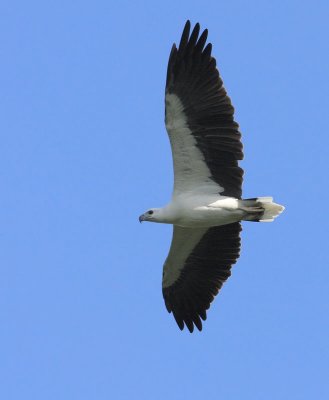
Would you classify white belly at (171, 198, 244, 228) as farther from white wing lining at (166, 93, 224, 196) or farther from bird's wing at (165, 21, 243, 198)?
bird's wing at (165, 21, 243, 198)

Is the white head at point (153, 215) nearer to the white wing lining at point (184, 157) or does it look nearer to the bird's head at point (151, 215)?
the bird's head at point (151, 215)

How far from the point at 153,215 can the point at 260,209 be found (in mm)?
1777

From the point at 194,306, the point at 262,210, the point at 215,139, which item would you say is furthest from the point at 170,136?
the point at 194,306

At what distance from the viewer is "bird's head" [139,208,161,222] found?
17938 millimetres

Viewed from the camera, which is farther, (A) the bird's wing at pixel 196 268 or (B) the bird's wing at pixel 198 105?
(A) the bird's wing at pixel 196 268

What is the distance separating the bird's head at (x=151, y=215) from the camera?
17938 millimetres

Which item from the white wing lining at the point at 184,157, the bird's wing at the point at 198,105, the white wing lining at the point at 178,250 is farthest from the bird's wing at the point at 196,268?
the bird's wing at the point at 198,105

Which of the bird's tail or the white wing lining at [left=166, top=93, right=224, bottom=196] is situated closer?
the white wing lining at [left=166, top=93, right=224, bottom=196]

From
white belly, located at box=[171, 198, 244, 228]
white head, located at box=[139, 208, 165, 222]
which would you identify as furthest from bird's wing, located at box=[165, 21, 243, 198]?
white head, located at box=[139, 208, 165, 222]

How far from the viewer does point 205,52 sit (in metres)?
17.1

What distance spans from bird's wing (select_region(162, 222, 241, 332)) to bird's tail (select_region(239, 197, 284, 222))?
1.02 meters

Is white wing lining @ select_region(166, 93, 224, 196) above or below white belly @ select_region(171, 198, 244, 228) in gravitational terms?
above

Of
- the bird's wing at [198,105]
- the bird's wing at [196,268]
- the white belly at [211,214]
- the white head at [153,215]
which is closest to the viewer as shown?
the bird's wing at [198,105]

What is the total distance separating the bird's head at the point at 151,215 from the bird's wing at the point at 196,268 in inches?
35.6
